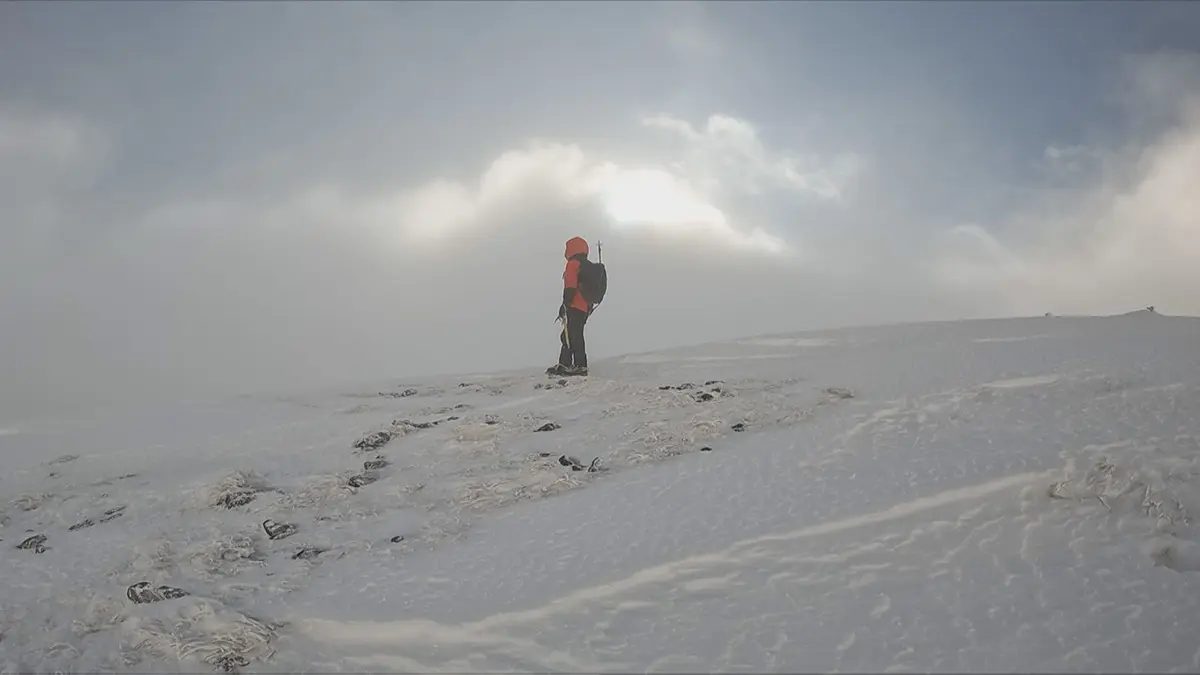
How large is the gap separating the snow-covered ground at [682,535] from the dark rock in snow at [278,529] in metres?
0.13

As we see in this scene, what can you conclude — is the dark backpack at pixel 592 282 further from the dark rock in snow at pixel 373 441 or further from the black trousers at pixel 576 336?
the dark rock in snow at pixel 373 441

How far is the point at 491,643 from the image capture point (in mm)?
3678

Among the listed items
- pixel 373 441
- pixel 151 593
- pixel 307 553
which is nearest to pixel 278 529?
pixel 307 553

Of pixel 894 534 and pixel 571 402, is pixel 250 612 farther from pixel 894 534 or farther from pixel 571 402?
pixel 571 402

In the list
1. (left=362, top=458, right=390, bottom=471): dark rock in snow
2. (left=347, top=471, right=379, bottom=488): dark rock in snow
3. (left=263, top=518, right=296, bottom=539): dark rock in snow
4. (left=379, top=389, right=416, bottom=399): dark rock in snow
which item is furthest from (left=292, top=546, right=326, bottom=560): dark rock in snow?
(left=379, top=389, right=416, bottom=399): dark rock in snow

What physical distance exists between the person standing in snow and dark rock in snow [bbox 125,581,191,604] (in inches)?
269

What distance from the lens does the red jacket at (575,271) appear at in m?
11.0

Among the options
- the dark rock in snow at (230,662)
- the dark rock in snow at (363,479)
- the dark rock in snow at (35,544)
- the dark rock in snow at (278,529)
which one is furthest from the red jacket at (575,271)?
the dark rock in snow at (230,662)

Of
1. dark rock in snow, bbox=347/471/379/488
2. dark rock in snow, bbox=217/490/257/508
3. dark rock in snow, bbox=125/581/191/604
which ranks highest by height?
dark rock in snow, bbox=347/471/379/488

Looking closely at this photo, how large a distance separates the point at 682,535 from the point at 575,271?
6.88 m

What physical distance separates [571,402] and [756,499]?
423 centimetres

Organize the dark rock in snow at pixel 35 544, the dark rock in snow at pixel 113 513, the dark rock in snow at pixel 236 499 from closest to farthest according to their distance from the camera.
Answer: the dark rock in snow at pixel 35 544
the dark rock in snow at pixel 236 499
the dark rock in snow at pixel 113 513

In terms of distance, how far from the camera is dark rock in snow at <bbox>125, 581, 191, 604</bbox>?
14.6ft

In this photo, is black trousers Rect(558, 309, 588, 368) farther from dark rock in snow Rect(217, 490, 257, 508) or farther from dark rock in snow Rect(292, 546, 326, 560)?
dark rock in snow Rect(292, 546, 326, 560)
